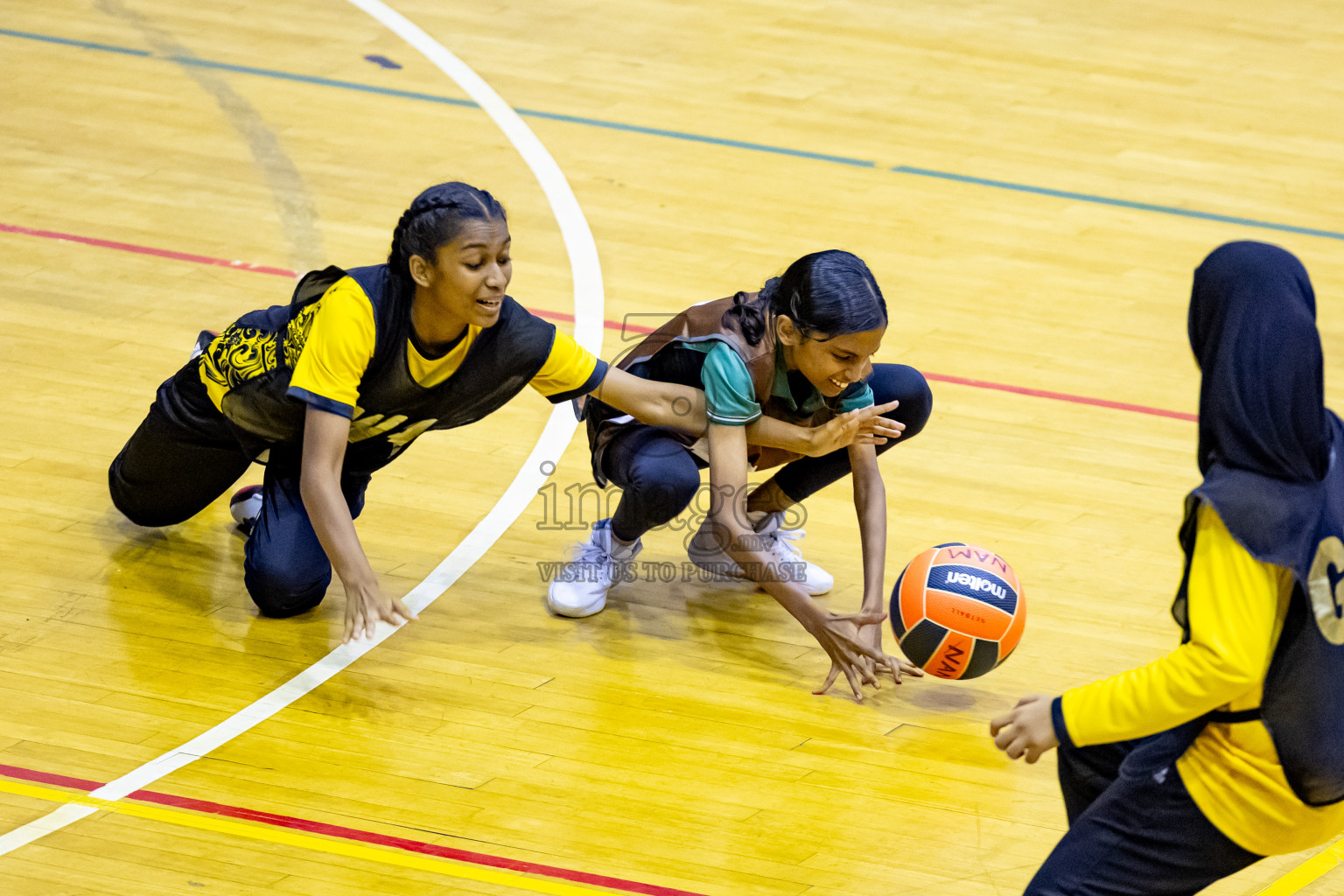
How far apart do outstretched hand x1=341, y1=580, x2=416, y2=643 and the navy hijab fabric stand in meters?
1.70

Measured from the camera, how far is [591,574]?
360cm

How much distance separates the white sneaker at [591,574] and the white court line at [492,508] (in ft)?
0.97

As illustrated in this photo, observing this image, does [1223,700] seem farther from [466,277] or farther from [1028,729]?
[466,277]

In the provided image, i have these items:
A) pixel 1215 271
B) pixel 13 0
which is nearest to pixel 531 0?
pixel 13 0

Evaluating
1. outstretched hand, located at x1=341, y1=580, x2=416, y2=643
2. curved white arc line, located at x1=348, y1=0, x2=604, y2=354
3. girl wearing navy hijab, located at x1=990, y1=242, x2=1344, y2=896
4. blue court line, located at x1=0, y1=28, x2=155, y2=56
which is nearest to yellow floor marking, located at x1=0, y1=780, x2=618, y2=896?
outstretched hand, located at x1=341, y1=580, x2=416, y2=643

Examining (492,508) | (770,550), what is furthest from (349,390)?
(770,550)

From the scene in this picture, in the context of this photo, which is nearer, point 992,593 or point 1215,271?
point 1215,271

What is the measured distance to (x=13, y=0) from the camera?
726cm

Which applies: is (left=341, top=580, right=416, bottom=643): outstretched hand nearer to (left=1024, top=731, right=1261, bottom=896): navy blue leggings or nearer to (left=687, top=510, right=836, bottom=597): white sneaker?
(left=687, top=510, right=836, bottom=597): white sneaker

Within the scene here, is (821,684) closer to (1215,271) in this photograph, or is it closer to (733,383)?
(733,383)

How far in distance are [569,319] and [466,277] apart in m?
1.85

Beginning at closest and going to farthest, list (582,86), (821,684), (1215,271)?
(1215,271) → (821,684) → (582,86)

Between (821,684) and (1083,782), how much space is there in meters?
1.03

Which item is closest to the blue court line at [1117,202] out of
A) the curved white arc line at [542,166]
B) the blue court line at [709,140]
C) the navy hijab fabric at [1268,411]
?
the blue court line at [709,140]
